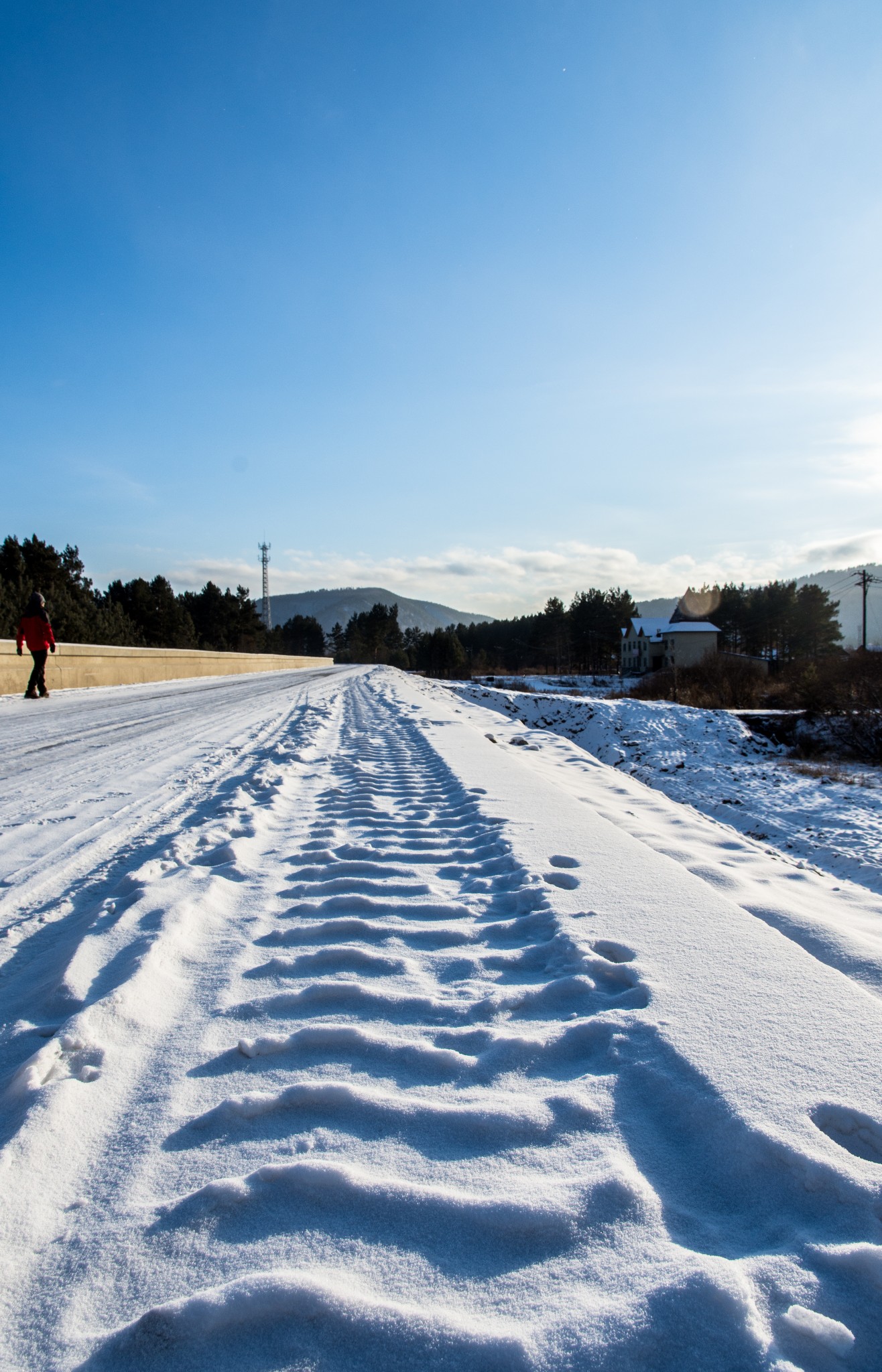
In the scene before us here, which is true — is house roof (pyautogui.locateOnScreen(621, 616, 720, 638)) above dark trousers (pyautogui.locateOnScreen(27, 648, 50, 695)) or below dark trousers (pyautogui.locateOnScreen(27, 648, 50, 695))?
above

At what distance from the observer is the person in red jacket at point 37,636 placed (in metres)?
12.0

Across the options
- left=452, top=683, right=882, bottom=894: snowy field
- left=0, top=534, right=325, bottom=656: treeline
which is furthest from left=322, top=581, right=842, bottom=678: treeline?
left=452, top=683, right=882, bottom=894: snowy field

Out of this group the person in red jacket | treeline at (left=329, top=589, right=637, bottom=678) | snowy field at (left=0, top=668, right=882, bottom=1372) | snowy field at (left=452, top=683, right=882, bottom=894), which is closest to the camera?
snowy field at (left=0, top=668, right=882, bottom=1372)

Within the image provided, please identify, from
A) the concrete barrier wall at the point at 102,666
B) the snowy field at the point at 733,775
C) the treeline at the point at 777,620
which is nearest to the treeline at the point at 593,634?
the treeline at the point at 777,620

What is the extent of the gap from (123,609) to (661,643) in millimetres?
52326

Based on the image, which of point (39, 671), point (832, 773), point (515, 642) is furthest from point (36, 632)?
point (515, 642)

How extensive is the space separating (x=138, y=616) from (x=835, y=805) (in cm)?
6306

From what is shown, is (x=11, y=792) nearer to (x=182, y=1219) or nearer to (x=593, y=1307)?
(x=182, y=1219)

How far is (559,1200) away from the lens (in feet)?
4.25

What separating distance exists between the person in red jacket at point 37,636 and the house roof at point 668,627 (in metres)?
62.4

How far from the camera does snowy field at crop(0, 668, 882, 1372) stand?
107 centimetres

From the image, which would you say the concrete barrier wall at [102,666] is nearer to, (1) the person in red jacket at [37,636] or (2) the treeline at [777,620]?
(1) the person in red jacket at [37,636]

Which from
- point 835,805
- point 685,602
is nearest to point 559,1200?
point 835,805

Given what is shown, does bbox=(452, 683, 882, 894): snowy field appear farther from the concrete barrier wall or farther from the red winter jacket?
the red winter jacket
